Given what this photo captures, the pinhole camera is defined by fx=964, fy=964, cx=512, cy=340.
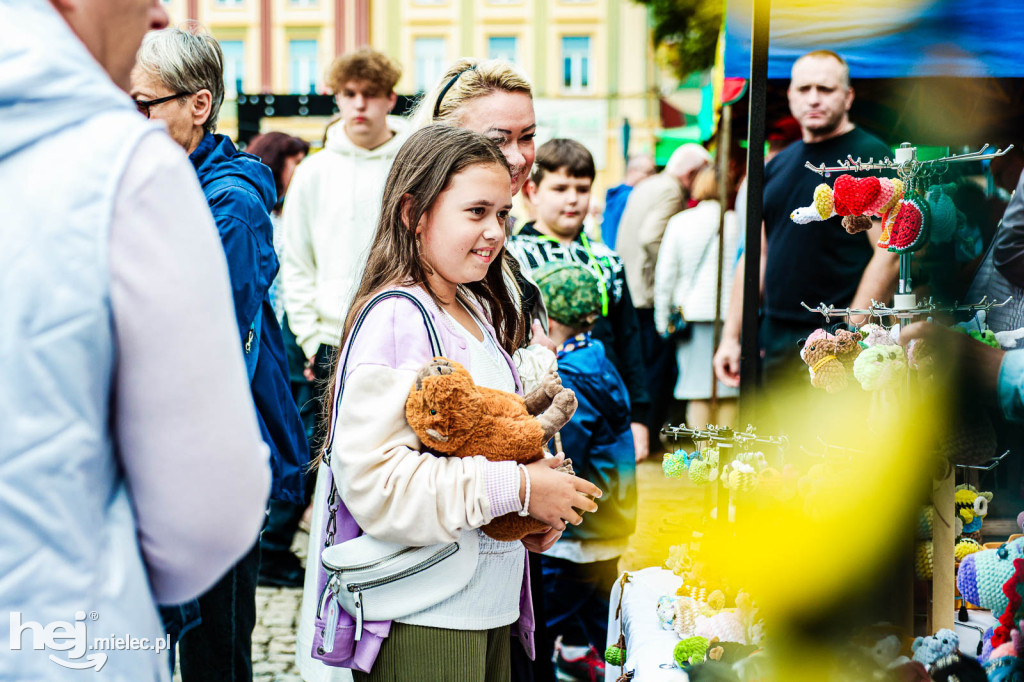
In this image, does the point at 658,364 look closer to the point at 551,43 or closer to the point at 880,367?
the point at 880,367

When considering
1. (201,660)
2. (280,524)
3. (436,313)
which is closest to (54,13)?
(436,313)

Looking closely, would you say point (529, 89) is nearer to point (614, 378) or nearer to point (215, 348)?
point (614, 378)

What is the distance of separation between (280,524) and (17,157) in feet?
12.7

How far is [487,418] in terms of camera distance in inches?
65.6

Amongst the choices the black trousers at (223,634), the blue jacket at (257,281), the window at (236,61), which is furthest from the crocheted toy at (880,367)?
the window at (236,61)

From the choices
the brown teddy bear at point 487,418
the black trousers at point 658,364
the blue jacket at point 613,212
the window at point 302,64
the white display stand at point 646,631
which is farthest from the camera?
the window at point 302,64

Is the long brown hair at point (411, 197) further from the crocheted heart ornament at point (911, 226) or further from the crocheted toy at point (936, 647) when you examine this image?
the crocheted toy at point (936, 647)

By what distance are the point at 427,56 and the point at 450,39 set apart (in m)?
0.84

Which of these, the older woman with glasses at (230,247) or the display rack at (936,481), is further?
the older woman with glasses at (230,247)

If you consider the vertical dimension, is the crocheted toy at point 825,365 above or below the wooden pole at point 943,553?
above

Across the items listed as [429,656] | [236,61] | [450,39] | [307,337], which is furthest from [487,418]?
[236,61]

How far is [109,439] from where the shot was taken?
965 mm

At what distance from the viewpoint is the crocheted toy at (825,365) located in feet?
6.46

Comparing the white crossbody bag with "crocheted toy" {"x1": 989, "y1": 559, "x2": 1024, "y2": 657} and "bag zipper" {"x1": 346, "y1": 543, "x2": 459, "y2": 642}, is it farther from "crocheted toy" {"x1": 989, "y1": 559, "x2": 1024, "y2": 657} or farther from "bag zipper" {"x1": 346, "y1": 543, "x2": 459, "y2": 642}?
"crocheted toy" {"x1": 989, "y1": 559, "x2": 1024, "y2": 657}
